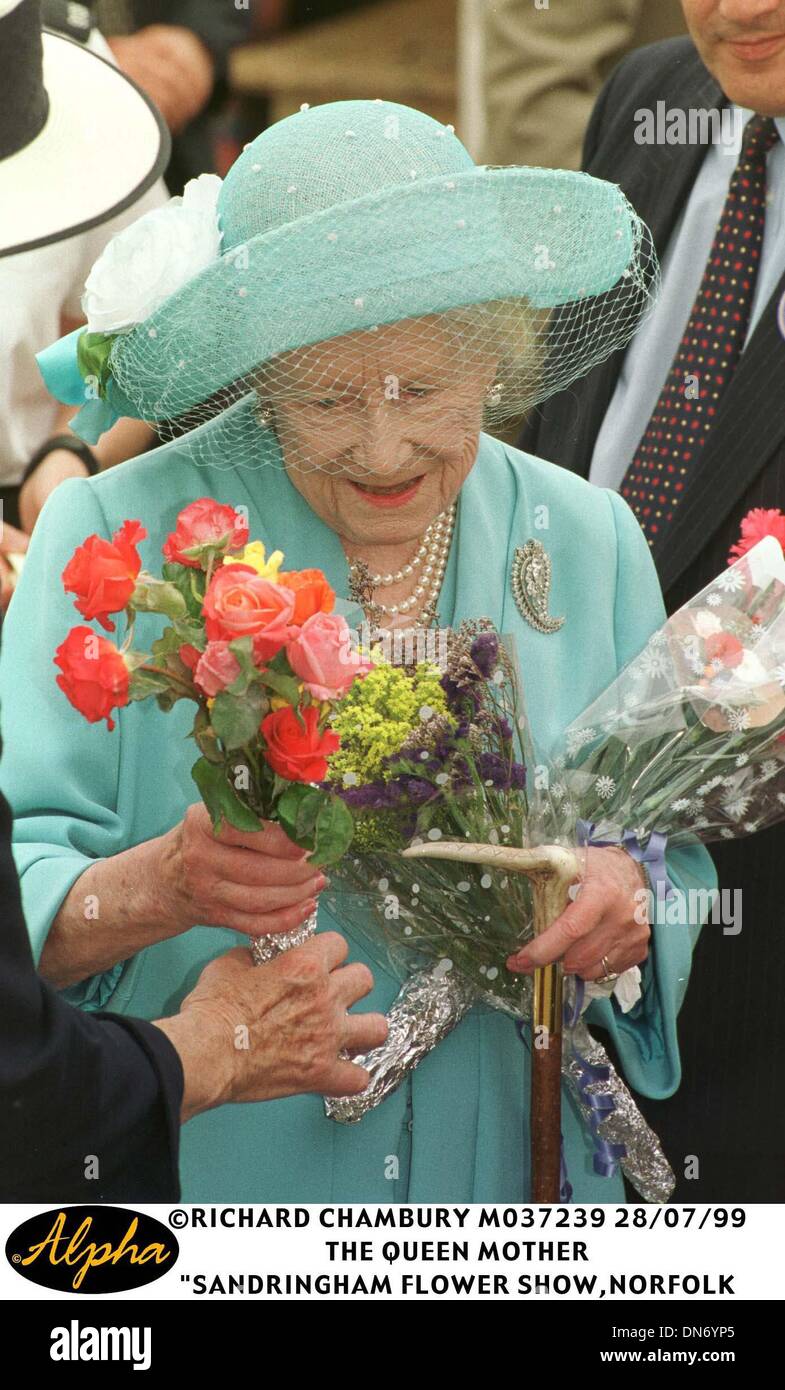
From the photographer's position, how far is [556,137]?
12.1ft

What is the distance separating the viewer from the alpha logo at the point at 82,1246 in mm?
1825

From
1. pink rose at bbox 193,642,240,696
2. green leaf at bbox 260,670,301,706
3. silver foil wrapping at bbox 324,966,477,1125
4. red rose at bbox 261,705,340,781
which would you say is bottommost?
silver foil wrapping at bbox 324,966,477,1125

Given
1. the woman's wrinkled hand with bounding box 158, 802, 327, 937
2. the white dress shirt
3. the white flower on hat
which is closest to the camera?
the woman's wrinkled hand with bounding box 158, 802, 327, 937

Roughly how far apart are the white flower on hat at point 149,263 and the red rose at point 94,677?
1.44 feet

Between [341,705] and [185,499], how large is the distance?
1.37ft

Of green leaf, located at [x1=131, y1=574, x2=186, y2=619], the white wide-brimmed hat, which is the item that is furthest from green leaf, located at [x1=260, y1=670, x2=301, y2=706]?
the white wide-brimmed hat

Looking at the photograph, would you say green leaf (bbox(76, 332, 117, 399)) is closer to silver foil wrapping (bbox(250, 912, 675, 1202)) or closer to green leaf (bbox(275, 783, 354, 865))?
green leaf (bbox(275, 783, 354, 865))

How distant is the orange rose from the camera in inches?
62.7

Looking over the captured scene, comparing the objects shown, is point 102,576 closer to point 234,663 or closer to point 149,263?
point 234,663

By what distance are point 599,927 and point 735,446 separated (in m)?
0.99

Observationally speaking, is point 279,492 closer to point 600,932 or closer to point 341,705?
point 341,705

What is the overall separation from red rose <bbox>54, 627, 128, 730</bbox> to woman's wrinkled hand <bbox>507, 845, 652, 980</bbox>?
21.5 inches

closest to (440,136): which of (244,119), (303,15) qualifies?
(244,119)
